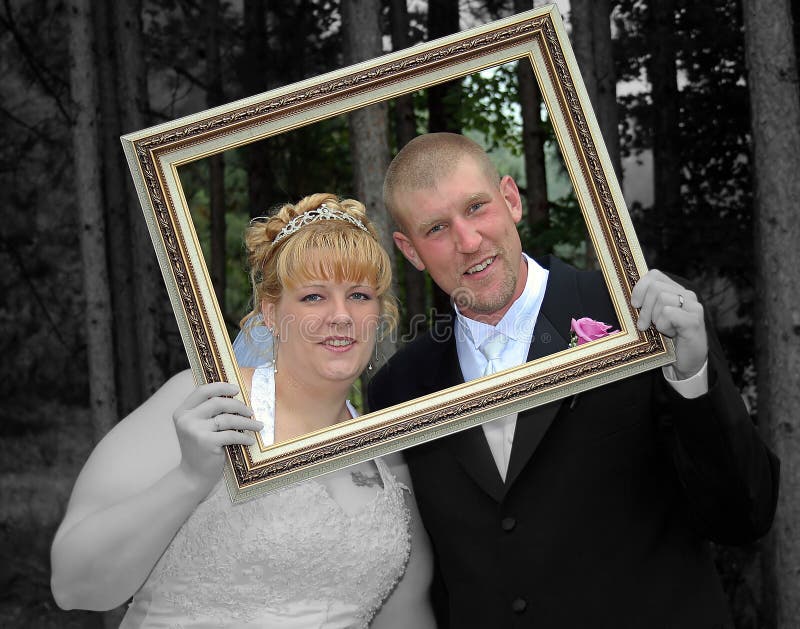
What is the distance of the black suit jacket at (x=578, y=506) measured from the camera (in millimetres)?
3570

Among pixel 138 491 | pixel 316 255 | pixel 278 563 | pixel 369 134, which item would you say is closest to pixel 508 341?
pixel 316 255

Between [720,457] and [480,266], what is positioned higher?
[480,266]

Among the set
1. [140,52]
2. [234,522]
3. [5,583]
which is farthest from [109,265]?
[234,522]

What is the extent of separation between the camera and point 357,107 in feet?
11.5

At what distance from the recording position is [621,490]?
3.66 meters

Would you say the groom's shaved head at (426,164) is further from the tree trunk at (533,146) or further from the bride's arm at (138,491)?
the bride's arm at (138,491)

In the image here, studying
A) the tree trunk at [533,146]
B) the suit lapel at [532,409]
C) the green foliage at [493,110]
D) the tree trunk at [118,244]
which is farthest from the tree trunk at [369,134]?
the tree trunk at [118,244]

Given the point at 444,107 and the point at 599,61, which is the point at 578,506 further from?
the point at 599,61

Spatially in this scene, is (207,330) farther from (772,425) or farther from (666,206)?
(666,206)

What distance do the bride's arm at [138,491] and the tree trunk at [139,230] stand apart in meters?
7.92

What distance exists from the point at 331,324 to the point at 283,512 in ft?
2.74

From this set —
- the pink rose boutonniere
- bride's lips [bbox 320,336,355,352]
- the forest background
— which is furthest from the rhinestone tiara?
the forest background

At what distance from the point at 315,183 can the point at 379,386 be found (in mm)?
1551

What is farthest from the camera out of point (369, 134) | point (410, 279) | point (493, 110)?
point (369, 134)
